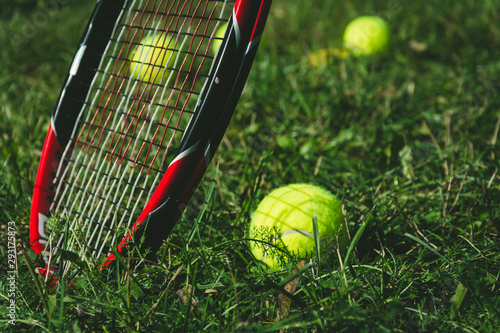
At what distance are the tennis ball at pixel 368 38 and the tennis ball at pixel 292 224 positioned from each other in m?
1.98

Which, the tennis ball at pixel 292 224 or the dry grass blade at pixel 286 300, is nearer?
the dry grass blade at pixel 286 300

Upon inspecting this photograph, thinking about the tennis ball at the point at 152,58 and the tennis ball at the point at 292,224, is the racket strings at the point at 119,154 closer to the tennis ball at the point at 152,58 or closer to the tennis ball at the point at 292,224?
the tennis ball at the point at 152,58

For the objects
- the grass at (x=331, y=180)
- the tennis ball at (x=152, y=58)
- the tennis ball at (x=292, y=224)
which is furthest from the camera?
the tennis ball at (x=152, y=58)

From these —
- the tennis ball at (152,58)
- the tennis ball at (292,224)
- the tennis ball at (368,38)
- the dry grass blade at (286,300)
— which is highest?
the tennis ball at (368,38)

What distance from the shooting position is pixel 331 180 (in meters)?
2.05

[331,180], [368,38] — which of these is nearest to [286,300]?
[331,180]

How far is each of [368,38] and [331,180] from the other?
1.63 metres

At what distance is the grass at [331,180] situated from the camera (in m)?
1.26

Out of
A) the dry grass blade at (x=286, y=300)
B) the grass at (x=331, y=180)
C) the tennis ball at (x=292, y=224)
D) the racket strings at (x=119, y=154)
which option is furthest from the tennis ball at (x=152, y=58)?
the dry grass blade at (x=286, y=300)

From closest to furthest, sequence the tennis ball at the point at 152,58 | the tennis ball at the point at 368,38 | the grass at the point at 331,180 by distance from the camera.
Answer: the grass at the point at 331,180
the tennis ball at the point at 152,58
the tennis ball at the point at 368,38

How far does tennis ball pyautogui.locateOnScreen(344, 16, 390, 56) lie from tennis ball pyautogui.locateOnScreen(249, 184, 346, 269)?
198cm

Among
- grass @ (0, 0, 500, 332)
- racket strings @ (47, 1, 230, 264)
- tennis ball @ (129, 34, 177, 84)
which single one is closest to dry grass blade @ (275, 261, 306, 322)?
grass @ (0, 0, 500, 332)

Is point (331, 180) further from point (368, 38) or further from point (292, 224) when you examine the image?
point (368, 38)

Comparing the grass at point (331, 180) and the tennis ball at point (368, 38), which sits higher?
the tennis ball at point (368, 38)
